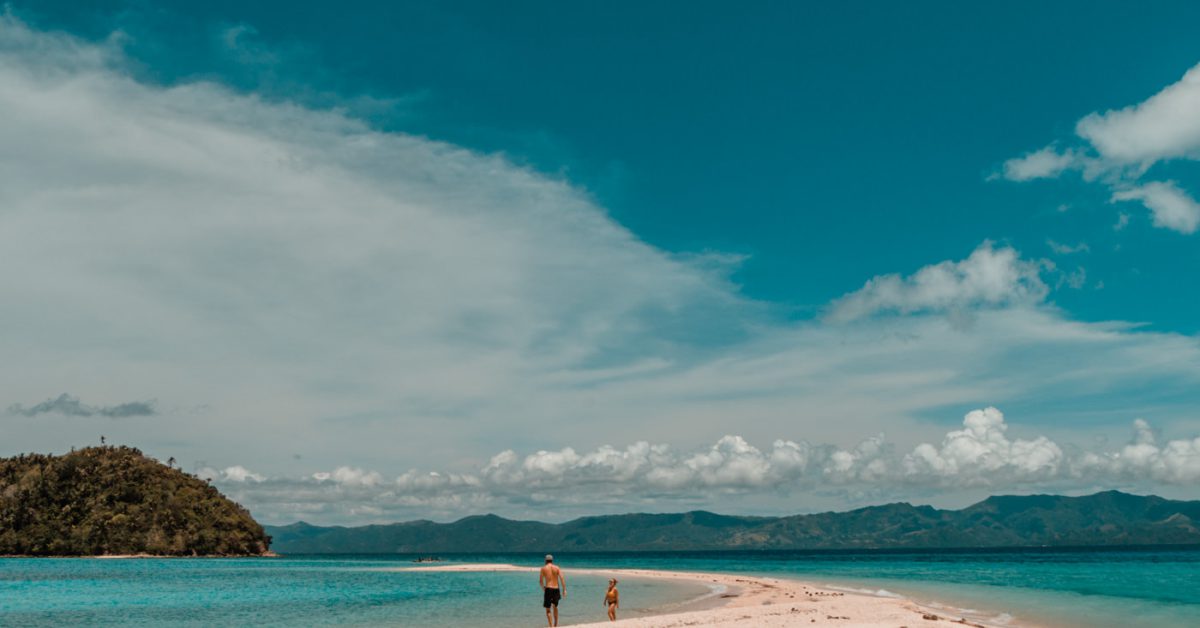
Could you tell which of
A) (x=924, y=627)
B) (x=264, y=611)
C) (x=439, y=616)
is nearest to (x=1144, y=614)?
(x=924, y=627)

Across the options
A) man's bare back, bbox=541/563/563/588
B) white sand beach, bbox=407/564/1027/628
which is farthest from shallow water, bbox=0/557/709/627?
man's bare back, bbox=541/563/563/588

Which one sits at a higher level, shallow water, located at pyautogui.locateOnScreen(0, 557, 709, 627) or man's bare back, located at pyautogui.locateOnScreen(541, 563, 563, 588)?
man's bare back, located at pyautogui.locateOnScreen(541, 563, 563, 588)

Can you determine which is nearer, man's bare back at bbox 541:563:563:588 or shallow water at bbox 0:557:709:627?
man's bare back at bbox 541:563:563:588

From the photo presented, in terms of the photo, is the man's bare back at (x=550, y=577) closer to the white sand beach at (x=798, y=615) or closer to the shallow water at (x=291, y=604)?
the white sand beach at (x=798, y=615)

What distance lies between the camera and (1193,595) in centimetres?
Answer: 7481

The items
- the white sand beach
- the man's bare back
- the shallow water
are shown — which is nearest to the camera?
the man's bare back

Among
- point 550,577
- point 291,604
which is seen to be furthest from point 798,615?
point 291,604

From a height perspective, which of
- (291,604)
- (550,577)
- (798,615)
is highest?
(550,577)

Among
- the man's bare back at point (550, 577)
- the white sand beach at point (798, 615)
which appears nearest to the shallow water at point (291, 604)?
the white sand beach at point (798, 615)

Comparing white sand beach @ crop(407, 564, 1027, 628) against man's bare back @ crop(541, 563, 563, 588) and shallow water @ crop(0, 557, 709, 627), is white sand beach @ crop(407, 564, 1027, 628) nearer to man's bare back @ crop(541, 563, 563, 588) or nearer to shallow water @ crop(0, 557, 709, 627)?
man's bare back @ crop(541, 563, 563, 588)

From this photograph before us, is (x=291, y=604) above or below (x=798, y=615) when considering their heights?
below

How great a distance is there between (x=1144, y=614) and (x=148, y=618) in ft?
215

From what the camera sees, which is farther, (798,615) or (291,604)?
(291,604)

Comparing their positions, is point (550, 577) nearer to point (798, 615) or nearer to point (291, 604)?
point (798, 615)
